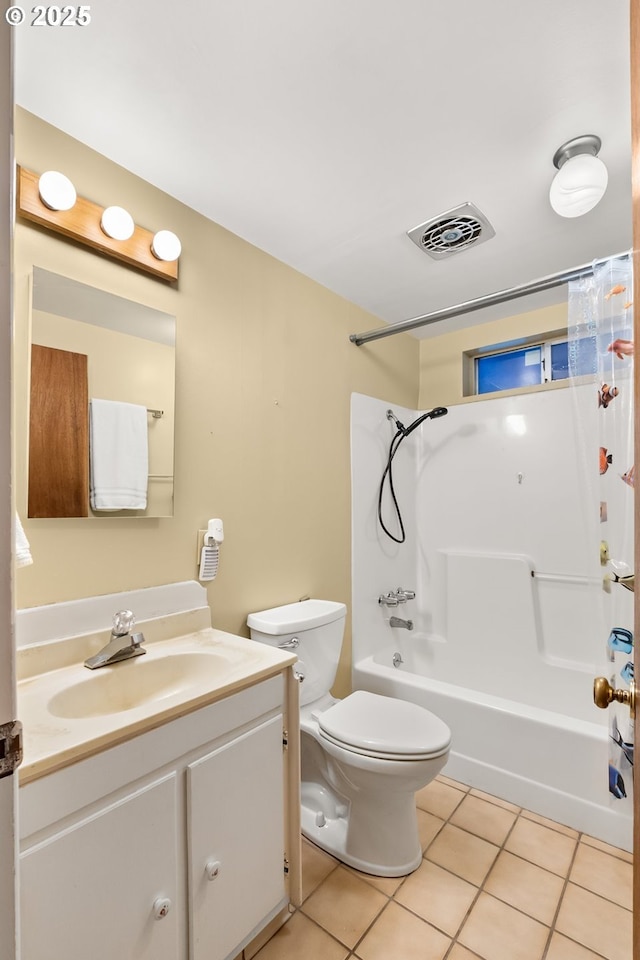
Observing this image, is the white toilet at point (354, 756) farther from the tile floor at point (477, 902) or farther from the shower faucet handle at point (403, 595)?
the shower faucet handle at point (403, 595)

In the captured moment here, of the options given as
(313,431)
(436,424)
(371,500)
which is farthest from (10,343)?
(436,424)

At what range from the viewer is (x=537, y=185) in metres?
1.55

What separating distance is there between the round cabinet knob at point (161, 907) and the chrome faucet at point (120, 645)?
541 millimetres

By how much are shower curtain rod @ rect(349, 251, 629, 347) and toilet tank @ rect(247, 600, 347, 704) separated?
1.34 metres

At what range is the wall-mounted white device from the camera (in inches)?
63.6

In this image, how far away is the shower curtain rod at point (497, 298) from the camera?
1655 millimetres

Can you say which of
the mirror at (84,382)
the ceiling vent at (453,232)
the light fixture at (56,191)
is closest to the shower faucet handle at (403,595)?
the mirror at (84,382)

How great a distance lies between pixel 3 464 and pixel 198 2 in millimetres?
1150

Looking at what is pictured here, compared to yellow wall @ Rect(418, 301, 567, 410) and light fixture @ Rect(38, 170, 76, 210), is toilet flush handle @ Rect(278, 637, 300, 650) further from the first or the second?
yellow wall @ Rect(418, 301, 567, 410)

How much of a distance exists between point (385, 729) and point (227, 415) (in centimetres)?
127

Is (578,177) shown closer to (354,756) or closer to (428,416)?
(428,416)

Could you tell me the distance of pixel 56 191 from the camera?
1242 mm

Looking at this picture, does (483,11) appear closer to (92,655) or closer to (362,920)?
(92,655)

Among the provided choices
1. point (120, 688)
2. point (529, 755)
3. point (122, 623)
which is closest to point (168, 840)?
point (120, 688)
